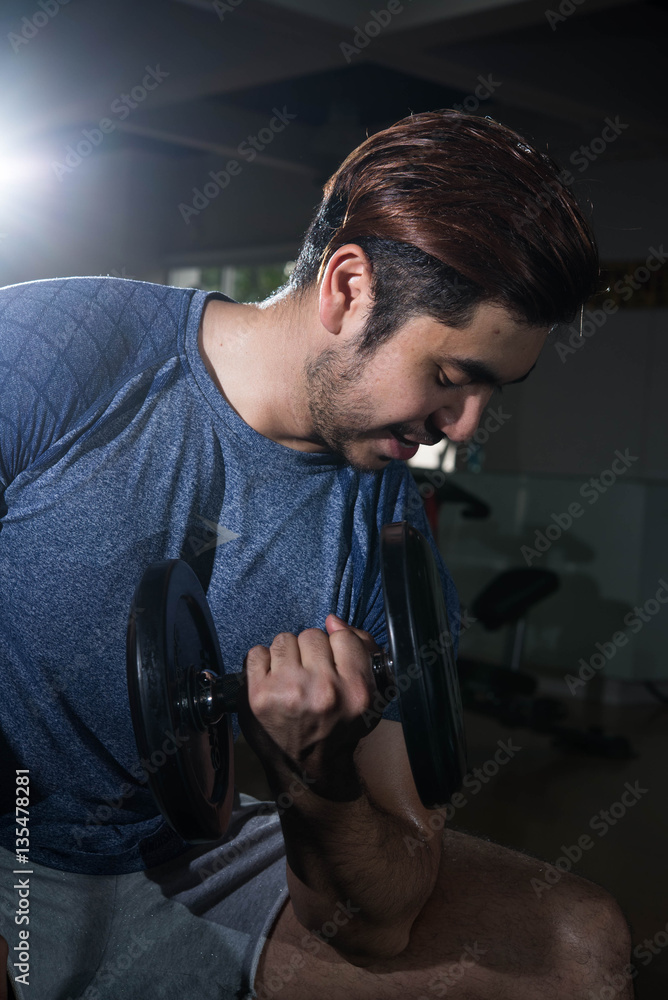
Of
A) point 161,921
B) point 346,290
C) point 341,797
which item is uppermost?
→ point 346,290

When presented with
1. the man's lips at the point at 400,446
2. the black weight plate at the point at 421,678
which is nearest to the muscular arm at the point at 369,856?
the black weight plate at the point at 421,678

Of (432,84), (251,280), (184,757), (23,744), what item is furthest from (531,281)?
(251,280)

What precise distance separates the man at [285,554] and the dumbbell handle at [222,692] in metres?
0.01

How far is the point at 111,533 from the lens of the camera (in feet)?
3.15

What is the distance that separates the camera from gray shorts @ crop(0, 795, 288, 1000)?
969mm

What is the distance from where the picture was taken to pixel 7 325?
36.3 inches

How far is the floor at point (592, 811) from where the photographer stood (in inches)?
71.4

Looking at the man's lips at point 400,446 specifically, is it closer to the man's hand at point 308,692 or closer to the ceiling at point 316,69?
the man's hand at point 308,692

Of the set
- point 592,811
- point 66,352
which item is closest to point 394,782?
point 66,352

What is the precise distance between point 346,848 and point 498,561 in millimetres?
3084

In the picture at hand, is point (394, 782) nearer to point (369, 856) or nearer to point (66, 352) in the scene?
point (369, 856)

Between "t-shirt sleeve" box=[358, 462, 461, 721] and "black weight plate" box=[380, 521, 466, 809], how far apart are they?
248mm

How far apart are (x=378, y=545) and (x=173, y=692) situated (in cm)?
39

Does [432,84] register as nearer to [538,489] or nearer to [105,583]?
[538,489]
